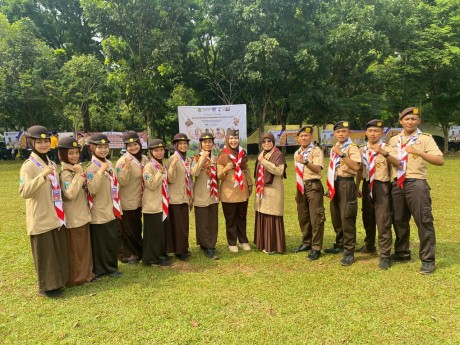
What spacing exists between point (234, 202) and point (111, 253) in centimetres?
189

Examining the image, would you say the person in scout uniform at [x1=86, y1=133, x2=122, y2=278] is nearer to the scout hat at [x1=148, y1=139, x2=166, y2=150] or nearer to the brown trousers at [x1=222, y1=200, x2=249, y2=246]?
the scout hat at [x1=148, y1=139, x2=166, y2=150]

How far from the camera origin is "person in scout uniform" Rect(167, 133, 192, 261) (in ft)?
16.8

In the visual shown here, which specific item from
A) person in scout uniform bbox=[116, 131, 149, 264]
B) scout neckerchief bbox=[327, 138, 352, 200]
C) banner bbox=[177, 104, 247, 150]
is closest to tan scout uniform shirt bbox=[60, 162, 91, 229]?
person in scout uniform bbox=[116, 131, 149, 264]

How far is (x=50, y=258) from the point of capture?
159 inches

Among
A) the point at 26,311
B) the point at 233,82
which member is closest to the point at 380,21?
the point at 233,82

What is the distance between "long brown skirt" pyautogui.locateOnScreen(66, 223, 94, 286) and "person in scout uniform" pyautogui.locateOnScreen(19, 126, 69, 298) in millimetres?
134

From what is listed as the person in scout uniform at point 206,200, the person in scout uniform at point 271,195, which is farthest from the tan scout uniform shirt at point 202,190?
the person in scout uniform at point 271,195

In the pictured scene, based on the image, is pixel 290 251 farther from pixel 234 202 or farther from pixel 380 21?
pixel 380 21

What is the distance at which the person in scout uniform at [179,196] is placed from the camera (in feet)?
16.8

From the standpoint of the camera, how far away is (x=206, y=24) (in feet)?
63.3

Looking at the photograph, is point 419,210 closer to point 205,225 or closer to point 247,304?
point 247,304

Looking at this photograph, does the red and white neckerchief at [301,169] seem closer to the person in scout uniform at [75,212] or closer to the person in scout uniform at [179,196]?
the person in scout uniform at [179,196]

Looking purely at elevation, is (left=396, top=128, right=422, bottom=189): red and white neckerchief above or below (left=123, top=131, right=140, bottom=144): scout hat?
below

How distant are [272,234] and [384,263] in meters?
1.57
